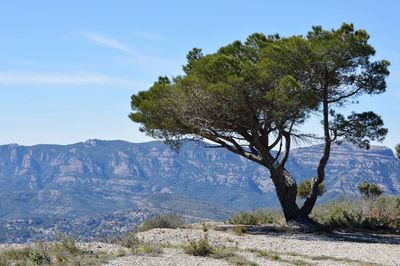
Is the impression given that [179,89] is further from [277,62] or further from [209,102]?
[277,62]

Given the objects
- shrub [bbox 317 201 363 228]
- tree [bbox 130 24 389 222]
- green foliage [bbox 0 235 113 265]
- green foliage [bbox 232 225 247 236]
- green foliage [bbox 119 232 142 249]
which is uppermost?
tree [bbox 130 24 389 222]

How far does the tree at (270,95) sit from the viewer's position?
19.5 meters

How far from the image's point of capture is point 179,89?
20797mm

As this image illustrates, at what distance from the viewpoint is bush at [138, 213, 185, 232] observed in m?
21.7

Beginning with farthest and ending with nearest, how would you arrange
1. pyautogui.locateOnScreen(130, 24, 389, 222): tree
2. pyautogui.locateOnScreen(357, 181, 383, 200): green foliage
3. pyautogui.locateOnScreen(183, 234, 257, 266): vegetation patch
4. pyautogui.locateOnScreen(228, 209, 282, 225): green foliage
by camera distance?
pyautogui.locateOnScreen(357, 181, 383, 200): green foliage → pyautogui.locateOnScreen(228, 209, 282, 225): green foliage → pyautogui.locateOnScreen(130, 24, 389, 222): tree → pyautogui.locateOnScreen(183, 234, 257, 266): vegetation patch

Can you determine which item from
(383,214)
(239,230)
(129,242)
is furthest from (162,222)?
(383,214)

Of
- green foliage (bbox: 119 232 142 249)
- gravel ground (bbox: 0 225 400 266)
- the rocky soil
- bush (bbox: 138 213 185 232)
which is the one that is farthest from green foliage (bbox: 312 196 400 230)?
green foliage (bbox: 119 232 142 249)

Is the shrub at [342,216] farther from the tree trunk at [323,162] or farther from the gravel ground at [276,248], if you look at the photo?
the gravel ground at [276,248]

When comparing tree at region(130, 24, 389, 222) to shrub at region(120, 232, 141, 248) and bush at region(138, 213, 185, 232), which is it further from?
shrub at region(120, 232, 141, 248)

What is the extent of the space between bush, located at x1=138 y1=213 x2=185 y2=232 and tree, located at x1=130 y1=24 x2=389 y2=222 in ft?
10.6

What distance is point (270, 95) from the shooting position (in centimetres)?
1927

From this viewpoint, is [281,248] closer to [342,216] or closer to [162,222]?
[162,222]

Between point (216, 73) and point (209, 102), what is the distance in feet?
4.63

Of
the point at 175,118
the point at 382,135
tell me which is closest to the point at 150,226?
the point at 175,118
